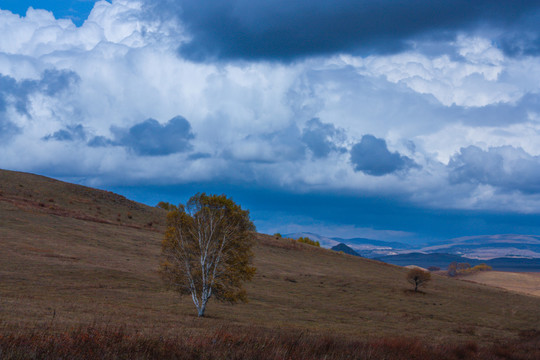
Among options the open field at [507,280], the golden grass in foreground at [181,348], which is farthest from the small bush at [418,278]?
the open field at [507,280]

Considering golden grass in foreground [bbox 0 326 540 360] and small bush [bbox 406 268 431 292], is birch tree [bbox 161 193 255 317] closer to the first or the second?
golden grass in foreground [bbox 0 326 540 360]

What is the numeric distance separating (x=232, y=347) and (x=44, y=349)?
4822mm

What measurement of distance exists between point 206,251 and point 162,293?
1252 cm

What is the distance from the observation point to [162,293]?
4566 centimetres

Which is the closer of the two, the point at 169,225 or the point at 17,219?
the point at 169,225

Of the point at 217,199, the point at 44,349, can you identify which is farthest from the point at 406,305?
the point at 44,349

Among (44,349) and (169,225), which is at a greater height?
(169,225)

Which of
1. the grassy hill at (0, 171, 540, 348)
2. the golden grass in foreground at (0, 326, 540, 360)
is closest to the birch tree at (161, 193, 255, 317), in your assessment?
the grassy hill at (0, 171, 540, 348)

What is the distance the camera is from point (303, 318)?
4066 centimetres

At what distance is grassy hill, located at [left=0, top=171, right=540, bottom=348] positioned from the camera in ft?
95.2

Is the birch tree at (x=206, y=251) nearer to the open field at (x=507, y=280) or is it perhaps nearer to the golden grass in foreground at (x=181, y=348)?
the golden grass in foreground at (x=181, y=348)

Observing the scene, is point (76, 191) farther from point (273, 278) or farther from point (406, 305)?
point (406, 305)

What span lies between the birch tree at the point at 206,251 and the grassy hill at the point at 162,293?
2.32m

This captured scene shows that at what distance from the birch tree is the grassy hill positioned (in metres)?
2.32
